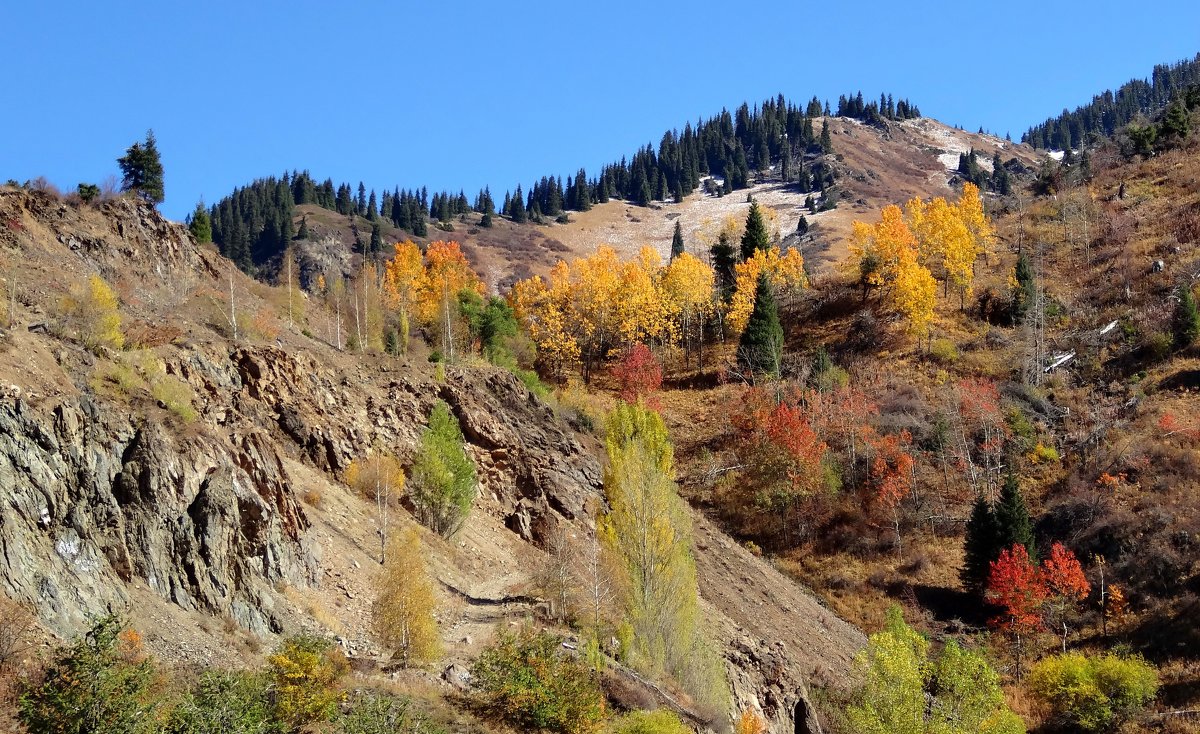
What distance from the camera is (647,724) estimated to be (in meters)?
21.7

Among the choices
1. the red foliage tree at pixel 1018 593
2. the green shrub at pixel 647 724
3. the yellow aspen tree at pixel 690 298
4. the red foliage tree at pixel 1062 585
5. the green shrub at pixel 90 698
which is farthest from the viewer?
the yellow aspen tree at pixel 690 298

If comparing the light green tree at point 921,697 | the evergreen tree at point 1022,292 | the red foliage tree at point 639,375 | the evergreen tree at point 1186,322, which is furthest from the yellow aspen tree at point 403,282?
the evergreen tree at point 1186,322

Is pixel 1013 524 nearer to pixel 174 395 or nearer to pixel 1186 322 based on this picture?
pixel 1186 322

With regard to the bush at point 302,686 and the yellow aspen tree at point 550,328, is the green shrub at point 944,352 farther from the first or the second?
the bush at point 302,686

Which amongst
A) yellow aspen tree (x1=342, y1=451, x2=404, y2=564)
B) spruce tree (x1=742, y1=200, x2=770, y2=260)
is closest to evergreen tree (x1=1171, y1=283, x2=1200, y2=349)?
spruce tree (x1=742, y1=200, x2=770, y2=260)

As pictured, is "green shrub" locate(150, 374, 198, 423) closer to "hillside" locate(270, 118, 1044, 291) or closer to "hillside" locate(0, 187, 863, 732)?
"hillside" locate(0, 187, 863, 732)

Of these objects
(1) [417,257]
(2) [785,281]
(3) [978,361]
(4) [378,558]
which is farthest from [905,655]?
(1) [417,257]

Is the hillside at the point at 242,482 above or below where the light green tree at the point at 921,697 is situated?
above

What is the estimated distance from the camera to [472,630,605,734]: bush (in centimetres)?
2142

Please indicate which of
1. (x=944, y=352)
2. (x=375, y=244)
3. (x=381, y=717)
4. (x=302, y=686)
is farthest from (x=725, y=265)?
(x=381, y=717)

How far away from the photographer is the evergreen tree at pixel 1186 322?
5925 centimetres

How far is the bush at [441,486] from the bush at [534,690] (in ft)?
38.8

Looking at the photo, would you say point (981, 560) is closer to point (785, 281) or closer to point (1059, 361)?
point (1059, 361)

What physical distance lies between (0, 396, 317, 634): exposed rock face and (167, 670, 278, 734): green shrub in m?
4.16
